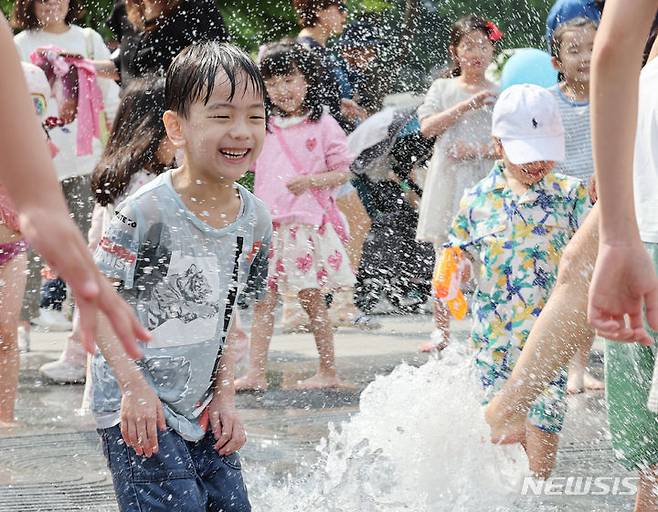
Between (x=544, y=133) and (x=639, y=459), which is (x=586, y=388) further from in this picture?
(x=639, y=459)

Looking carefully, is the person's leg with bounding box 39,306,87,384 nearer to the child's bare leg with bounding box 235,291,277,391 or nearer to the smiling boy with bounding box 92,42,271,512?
the child's bare leg with bounding box 235,291,277,391

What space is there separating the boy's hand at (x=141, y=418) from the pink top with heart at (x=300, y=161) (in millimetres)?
3228

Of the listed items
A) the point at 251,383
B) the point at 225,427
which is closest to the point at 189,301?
the point at 225,427

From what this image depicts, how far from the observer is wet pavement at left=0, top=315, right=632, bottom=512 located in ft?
13.5

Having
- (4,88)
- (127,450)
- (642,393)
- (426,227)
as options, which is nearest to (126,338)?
(4,88)

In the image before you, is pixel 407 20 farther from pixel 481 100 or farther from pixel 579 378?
pixel 579 378

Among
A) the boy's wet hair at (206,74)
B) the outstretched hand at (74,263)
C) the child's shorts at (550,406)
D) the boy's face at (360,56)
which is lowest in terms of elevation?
the child's shorts at (550,406)

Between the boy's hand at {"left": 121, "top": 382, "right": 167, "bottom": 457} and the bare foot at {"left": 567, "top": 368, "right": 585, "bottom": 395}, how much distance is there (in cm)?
311

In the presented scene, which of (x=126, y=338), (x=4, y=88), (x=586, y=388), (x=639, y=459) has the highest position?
(x=4, y=88)

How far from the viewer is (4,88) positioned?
5.32 feet

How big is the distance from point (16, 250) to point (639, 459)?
2691 mm

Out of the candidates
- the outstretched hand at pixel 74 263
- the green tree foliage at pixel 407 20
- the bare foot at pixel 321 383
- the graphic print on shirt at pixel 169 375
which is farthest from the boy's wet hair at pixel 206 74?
the green tree foliage at pixel 407 20

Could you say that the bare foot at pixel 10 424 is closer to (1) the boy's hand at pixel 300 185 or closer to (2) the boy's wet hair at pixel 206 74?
(1) the boy's hand at pixel 300 185

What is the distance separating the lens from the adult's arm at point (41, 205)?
1.58 metres
